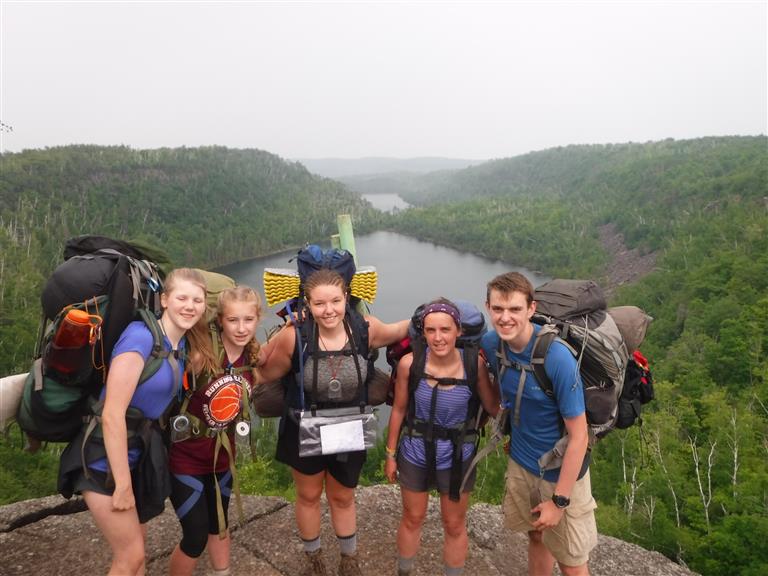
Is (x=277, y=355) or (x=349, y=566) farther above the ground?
(x=277, y=355)

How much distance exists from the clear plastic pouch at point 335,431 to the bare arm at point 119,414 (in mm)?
1015

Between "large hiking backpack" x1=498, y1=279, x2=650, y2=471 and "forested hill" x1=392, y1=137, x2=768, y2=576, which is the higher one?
"large hiking backpack" x1=498, y1=279, x2=650, y2=471

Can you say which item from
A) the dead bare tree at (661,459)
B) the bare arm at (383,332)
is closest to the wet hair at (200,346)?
the bare arm at (383,332)

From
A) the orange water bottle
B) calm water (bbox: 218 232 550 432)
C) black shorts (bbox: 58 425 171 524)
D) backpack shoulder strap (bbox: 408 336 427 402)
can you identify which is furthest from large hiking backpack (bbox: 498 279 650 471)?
calm water (bbox: 218 232 550 432)

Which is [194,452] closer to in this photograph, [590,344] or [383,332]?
[383,332]

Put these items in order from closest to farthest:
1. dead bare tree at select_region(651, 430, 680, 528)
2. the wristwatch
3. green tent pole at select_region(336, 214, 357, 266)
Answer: the wristwatch, green tent pole at select_region(336, 214, 357, 266), dead bare tree at select_region(651, 430, 680, 528)

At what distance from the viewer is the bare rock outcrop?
3906 millimetres

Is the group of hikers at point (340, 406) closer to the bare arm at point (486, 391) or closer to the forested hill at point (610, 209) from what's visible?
the bare arm at point (486, 391)

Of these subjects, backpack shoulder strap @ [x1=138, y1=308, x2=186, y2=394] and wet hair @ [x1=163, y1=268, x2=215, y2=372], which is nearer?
backpack shoulder strap @ [x1=138, y1=308, x2=186, y2=394]

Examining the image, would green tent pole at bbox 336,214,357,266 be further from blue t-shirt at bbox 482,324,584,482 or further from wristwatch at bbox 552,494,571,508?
wristwatch at bbox 552,494,571,508

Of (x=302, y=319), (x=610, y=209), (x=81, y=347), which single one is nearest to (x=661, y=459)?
(x=302, y=319)

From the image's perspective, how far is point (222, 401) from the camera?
301 cm

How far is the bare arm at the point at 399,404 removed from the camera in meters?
3.39

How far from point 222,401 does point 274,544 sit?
1846 millimetres
